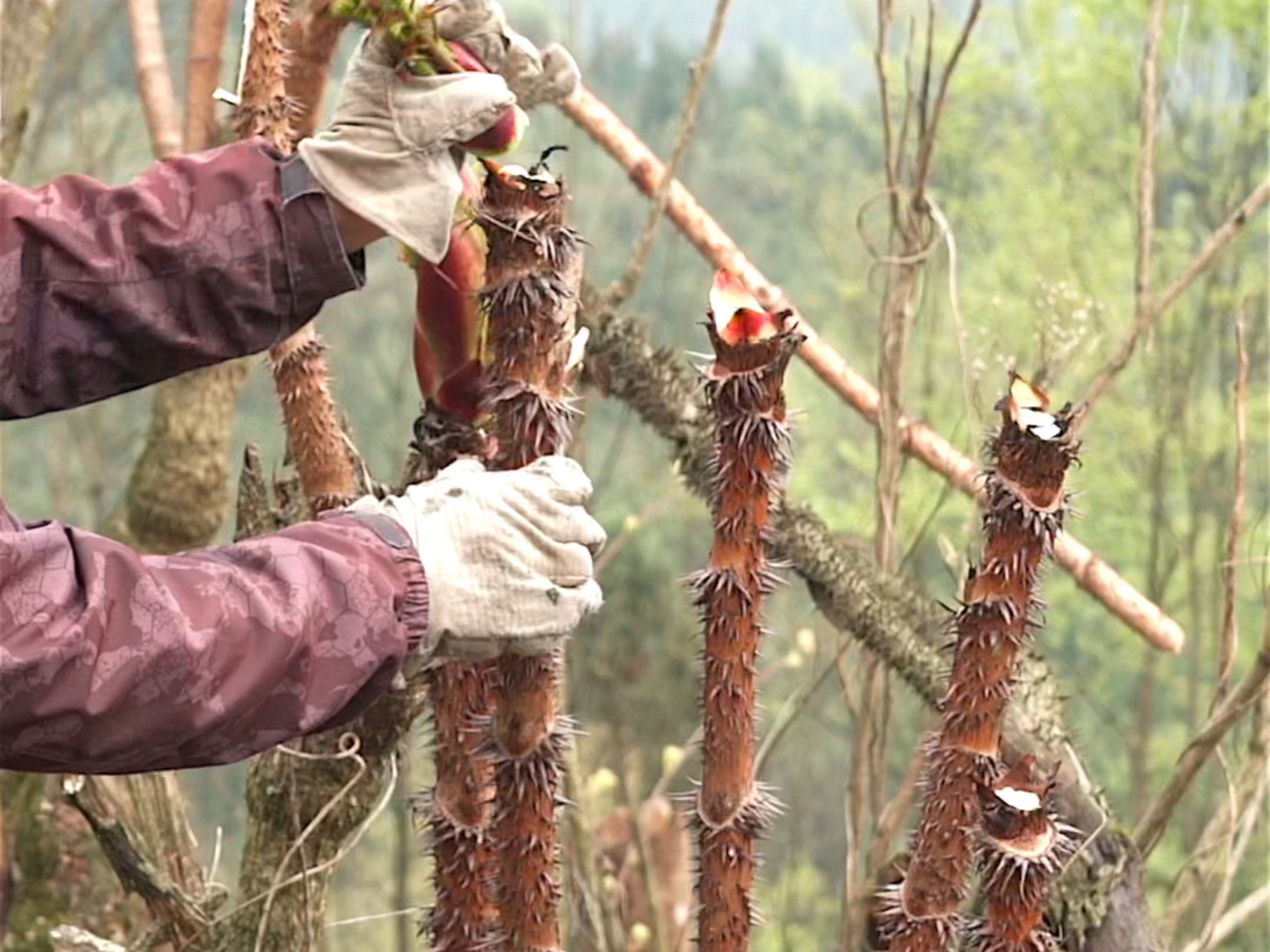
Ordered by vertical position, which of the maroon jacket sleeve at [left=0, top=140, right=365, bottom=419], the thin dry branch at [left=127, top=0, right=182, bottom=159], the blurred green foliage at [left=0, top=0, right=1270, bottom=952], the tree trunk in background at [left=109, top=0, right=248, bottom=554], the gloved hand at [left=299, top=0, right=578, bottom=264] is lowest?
the blurred green foliage at [left=0, top=0, right=1270, bottom=952]

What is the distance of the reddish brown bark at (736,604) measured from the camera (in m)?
1.15

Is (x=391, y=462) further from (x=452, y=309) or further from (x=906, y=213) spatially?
(x=452, y=309)

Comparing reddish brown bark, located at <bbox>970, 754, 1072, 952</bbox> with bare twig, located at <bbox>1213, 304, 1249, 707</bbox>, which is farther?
bare twig, located at <bbox>1213, 304, 1249, 707</bbox>

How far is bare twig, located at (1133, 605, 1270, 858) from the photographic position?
1815 mm

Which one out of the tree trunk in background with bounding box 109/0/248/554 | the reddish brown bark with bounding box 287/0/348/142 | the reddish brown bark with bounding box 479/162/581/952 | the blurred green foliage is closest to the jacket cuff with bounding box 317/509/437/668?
the reddish brown bark with bounding box 479/162/581/952

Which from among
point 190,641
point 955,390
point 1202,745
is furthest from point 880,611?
point 955,390

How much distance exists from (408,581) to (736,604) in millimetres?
253

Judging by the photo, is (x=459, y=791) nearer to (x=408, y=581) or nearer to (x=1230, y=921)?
(x=408, y=581)

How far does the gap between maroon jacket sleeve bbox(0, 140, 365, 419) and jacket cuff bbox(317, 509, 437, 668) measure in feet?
0.77

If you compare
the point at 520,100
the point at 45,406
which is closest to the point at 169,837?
the point at 45,406

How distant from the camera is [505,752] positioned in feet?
4.15

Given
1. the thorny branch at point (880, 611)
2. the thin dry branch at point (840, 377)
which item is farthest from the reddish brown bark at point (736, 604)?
the thin dry branch at point (840, 377)

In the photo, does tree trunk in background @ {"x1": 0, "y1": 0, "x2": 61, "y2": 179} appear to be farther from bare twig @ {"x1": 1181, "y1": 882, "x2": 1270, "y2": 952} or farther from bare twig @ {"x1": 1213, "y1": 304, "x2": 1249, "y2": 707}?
bare twig @ {"x1": 1181, "y1": 882, "x2": 1270, "y2": 952}

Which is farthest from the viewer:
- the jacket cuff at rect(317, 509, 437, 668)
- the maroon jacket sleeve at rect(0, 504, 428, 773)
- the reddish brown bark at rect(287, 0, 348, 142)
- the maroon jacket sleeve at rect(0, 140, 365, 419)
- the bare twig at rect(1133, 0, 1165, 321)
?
the bare twig at rect(1133, 0, 1165, 321)
